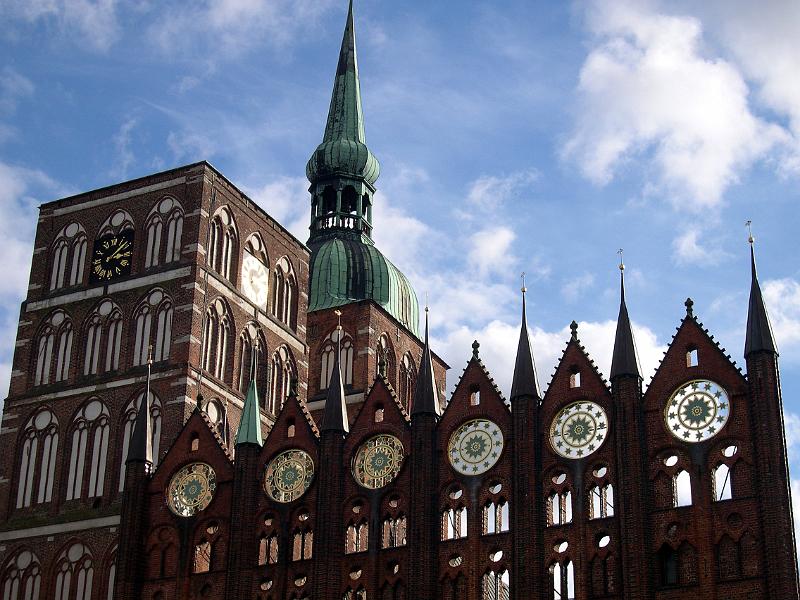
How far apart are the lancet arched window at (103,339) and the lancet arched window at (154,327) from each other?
79 centimetres

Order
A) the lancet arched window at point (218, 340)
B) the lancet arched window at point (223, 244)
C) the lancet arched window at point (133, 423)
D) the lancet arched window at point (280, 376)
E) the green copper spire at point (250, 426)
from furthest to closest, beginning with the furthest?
the lancet arched window at point (280, 376), the lancet arched window at point (223, 244), the lancet arched window at point (218, 340), the lancet arched window at point (133, 423), the green copper spire at point (250, 426)

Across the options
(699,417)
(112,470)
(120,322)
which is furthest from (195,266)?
(699,417)

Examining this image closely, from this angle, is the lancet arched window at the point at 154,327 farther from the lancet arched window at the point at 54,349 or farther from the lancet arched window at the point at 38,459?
the lancet arched window at the point at 38,459

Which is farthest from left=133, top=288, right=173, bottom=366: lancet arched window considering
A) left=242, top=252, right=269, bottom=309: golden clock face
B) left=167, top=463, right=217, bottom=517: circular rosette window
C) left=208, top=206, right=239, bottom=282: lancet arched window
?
left=167, top=463, right=217, bottom=517: circular rosette window

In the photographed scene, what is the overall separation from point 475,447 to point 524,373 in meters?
2.54

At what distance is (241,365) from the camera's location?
55.7 meters

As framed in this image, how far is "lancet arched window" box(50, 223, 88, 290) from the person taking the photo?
56656mm

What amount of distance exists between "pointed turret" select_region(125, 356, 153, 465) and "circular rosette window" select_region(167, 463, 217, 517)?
4.39 feet

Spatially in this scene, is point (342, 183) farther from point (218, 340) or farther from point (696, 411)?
point (696, 411)

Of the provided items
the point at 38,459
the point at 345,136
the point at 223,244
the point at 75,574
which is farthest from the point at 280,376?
the point at 345,136

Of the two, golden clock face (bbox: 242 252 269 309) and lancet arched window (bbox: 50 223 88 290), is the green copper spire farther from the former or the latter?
lancet arched window (bbox: 50 223 88 290)

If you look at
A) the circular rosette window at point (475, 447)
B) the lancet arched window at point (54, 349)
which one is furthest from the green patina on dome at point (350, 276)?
the circular rosette window at point (475, 447)

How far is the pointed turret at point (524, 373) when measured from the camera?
44312 mm

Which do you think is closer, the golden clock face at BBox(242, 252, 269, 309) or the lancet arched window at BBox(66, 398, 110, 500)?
the lancet arched window at BBox(66, 398, 110, 500)
